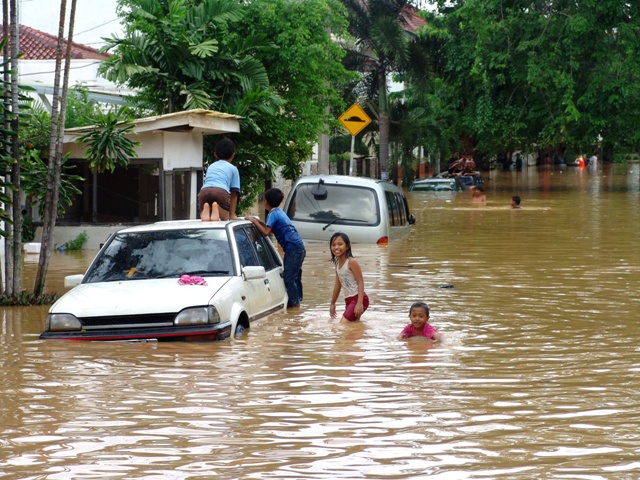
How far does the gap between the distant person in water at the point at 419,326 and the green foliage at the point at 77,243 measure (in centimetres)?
1223

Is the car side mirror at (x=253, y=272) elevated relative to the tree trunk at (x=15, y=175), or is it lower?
lower

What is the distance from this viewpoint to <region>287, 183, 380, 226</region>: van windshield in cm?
1862

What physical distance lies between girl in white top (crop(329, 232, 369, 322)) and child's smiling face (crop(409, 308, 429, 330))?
1123 millimetres

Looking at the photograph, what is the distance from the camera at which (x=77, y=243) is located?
21.9m

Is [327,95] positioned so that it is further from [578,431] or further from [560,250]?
[578,431]

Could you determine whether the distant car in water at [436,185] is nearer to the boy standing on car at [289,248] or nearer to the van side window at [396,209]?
the van side window at [396,209]

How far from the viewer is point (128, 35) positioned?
2462cm

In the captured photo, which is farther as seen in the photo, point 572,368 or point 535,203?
point 535,203

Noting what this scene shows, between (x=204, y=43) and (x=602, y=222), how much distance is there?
38.6 feet

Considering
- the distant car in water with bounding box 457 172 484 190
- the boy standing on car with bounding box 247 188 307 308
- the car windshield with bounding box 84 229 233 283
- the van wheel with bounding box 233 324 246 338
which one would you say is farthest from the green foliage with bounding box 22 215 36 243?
the distant car in water with bounding box 457 172 484 190

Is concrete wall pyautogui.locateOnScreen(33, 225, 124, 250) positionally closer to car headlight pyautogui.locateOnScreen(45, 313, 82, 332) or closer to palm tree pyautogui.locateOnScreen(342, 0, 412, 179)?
car headlight pyautogui.locateOnScreen(45, 313, 82, 332)

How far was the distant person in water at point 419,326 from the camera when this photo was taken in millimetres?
10688

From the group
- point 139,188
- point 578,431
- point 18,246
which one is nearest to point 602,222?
point 139,188

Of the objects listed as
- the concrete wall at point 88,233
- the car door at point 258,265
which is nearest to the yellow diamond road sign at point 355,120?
the concrete wall at point 88,233
